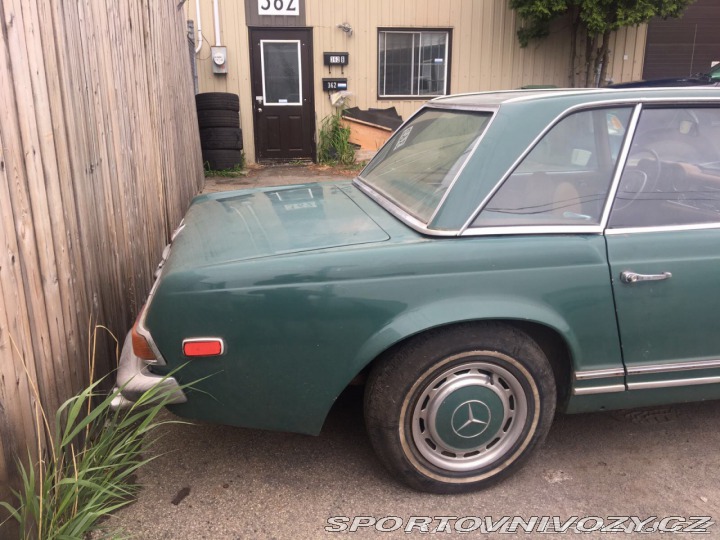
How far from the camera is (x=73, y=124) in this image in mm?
2777

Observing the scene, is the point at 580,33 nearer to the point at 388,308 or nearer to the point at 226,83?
the point at 226,83

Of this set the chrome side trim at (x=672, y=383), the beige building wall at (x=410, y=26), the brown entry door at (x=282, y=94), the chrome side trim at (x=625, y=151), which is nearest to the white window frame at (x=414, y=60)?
the beige building wall at (x=410, y=26)

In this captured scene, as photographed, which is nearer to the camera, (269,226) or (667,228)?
(667,228)

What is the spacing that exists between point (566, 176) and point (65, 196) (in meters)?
2.18

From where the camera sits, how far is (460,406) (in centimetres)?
253

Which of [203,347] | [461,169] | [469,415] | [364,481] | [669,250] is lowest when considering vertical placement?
[364,481]

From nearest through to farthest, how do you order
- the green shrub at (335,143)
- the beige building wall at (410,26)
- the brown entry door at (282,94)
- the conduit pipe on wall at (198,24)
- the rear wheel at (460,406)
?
1. the rear wheel at (460,406)
2. the conduit pipe on wall at (198,24)
3. the beige building wall at (410,26)
4. the brown entry door at (282,94)
5. the green shrub at (335,143)

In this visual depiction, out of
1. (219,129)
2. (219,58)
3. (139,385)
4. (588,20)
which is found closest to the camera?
(139,385)

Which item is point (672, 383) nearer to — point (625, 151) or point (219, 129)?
point (625, 151)

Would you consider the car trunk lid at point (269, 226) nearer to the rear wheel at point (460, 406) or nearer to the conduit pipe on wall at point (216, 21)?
the rear wheel at point (460, 406)

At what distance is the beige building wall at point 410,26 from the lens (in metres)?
11.3

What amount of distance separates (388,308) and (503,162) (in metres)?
0.82

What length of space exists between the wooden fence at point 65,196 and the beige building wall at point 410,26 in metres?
7.20

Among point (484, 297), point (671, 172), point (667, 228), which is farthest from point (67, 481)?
point (671, 172)
